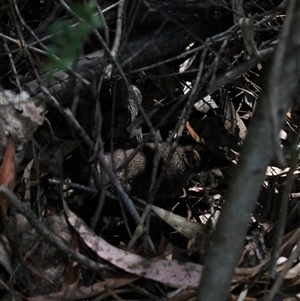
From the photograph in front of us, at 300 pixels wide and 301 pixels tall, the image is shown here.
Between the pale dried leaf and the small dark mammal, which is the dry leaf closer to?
the pale dried leaf

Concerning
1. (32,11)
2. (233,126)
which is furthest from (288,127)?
(32,11)

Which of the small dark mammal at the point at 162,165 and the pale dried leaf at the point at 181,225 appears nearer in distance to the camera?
the pale dried leaf at the point at 181,225

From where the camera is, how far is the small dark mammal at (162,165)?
2.02 meters

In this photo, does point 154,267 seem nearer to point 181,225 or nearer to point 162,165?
point 181,225

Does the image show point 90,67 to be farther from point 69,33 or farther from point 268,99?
point 268,99

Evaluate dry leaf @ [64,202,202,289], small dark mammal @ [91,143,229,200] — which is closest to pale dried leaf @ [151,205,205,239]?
dry leaf @ [64,202,202,289]

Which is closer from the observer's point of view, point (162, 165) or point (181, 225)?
point (181, 225)

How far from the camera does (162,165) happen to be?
6.63ft

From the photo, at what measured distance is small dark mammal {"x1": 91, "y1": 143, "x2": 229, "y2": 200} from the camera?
79.7 inches

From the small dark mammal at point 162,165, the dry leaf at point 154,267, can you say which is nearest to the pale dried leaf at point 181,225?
the dry leaf at point 154,267

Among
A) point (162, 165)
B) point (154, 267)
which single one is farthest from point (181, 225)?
point (162, 165)

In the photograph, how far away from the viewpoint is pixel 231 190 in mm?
940

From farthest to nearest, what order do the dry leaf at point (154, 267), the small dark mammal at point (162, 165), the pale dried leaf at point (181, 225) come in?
1. the small dark mammal at point (162, 165)
2. the pale dried leaf at point (181, 225)
3. the dry leaf at point (154, 267)

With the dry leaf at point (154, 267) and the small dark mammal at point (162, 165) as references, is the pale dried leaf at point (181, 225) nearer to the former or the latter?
the dry leaf at point (154, 267)
